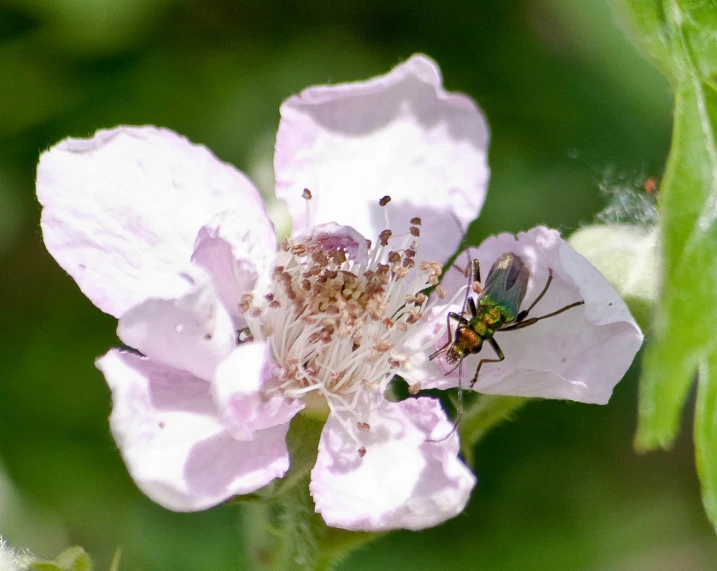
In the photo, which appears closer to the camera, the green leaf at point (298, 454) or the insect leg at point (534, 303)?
the green leaf at point (298, 454)

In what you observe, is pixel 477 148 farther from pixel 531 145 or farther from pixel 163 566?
pixel 163 566

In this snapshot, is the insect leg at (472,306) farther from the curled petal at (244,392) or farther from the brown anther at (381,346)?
the curled petal at (244,392)

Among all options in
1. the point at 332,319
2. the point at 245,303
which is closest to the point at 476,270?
the point at 332,319

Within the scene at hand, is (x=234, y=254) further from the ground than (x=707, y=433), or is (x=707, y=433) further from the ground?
(x=707, y=433)

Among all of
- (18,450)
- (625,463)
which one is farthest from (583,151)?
(18,450)

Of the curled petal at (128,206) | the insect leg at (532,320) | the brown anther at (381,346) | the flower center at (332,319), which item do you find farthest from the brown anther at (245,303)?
the insect leg at (532,320)

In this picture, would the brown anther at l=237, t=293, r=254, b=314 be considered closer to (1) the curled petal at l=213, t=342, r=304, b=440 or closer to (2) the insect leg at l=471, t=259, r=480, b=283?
(1) the curled petal at l=213, t=342, r=304, b=440

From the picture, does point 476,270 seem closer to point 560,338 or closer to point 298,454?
point 560,338
